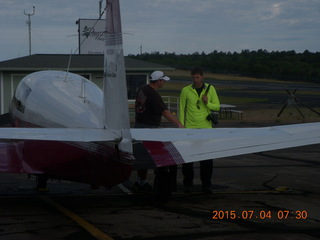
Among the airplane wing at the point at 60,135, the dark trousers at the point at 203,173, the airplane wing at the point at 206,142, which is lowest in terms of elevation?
the dark trousers at the point at 203,173

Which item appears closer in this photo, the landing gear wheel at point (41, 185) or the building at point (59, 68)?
the landing gear wheel at point (41, 185)

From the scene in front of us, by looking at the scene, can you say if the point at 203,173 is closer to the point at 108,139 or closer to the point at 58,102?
the point at 58,102

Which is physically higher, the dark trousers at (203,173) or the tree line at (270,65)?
the tree line at (270,65)

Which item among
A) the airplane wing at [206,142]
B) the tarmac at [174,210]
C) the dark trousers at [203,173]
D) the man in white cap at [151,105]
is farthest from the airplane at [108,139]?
the dark trousers at [203,173]

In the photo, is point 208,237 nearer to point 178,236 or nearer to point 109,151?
point 178,236

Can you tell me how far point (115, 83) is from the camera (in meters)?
6.97

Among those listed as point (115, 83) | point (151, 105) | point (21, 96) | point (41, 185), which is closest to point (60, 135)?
point (115, 83)

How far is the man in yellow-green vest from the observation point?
9.48m

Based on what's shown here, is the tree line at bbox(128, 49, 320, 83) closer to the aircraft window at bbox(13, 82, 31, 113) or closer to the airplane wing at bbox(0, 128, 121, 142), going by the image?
the aircraft window at bbox(13, 82, 31, 113)

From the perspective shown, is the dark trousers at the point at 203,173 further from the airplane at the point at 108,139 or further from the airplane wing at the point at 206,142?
the airplane wing at the point at 206,142

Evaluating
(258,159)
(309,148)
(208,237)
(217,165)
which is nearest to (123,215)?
(208,237)

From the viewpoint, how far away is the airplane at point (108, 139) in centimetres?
688

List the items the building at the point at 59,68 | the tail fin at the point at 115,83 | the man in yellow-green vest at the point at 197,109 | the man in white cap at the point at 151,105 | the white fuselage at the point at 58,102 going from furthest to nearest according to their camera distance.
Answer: the building at the point at 59,68 → the man in yellow-green vest at the point at 197,109 → the man in white cap at the point at 151,105 → the white fuselage at the point at 58,102 → the tail fin at the point at 115,83

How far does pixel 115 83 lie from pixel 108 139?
71cm
